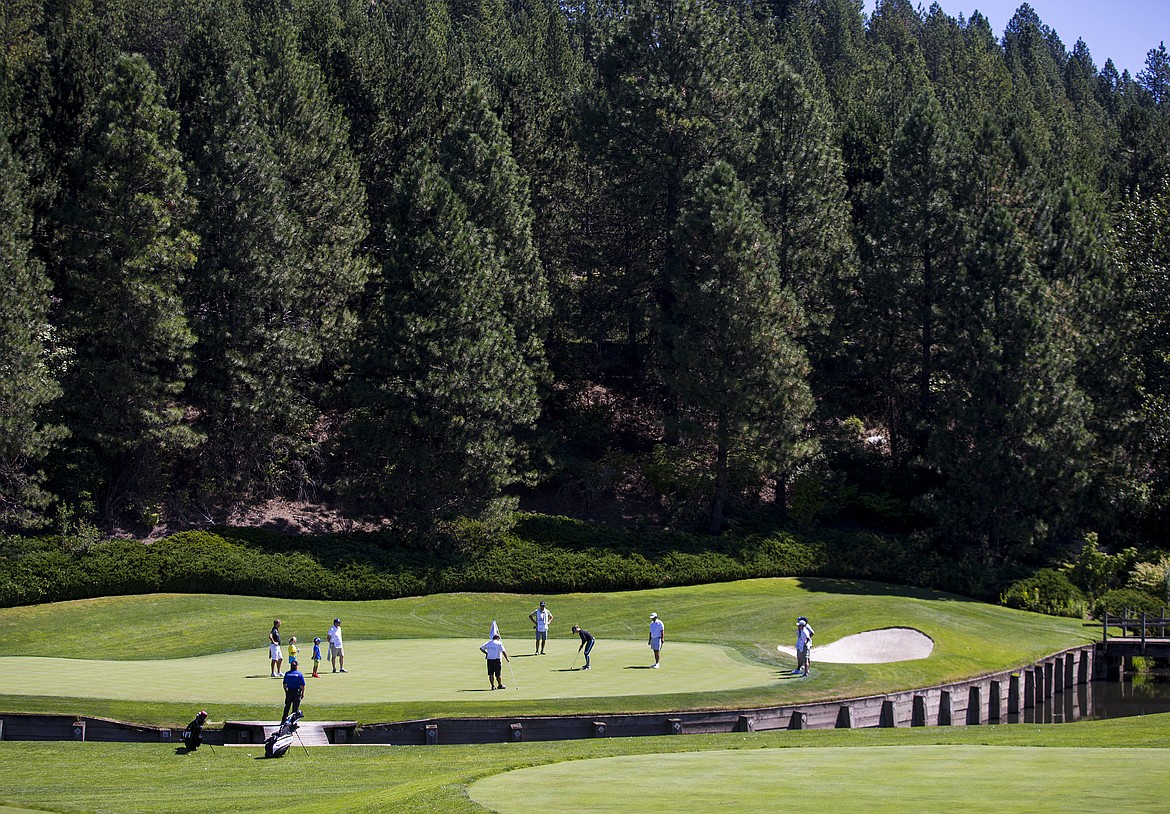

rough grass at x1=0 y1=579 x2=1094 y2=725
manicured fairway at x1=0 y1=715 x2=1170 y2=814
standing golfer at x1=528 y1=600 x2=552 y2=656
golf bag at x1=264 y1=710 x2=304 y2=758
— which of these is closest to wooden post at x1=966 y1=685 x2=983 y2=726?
rough grass at x1=0 y1=579 x2=1094 y2=725

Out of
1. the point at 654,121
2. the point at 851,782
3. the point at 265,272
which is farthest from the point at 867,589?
the point at 851,782

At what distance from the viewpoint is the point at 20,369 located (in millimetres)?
45875

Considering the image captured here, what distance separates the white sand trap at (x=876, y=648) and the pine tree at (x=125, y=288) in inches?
1072

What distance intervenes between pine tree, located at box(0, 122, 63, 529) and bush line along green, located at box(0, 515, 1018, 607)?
2.38 m

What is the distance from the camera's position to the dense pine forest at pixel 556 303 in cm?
5053

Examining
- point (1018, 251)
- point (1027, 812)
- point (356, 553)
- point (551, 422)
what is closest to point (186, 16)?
point (551, 422)

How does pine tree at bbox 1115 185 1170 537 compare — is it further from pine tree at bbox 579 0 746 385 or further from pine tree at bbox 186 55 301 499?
Result: pine tree at bbox 186 55 301 499

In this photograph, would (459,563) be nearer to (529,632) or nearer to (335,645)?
(529,632)

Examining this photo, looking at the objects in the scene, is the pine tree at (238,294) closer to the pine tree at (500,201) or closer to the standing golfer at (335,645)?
the pine tree at (500,201)

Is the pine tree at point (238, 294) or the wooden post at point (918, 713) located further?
the pine tree at point (238, 294)

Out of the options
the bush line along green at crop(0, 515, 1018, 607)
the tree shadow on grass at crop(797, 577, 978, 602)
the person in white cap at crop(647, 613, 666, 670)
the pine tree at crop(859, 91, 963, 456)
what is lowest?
the person in white cap at crop(647, 613, 666, 670)

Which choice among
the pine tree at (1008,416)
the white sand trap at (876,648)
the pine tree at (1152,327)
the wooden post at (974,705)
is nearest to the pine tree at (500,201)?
the pine tree at (1008,416)

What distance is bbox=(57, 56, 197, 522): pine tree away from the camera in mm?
49594

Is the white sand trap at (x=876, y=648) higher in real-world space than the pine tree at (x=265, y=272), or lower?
lower
